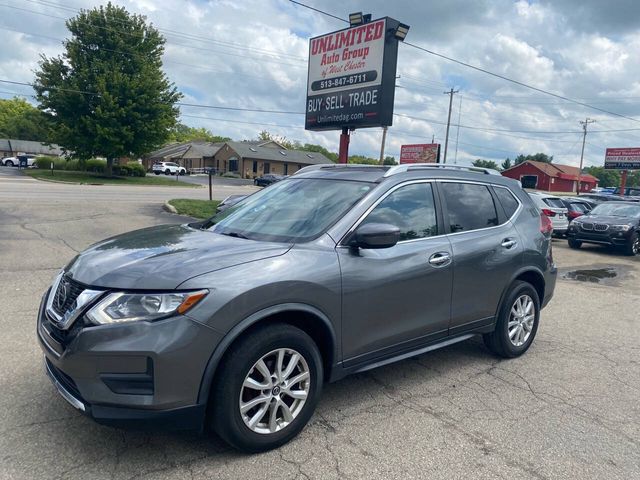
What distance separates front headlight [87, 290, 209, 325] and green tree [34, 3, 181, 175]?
34.9 m

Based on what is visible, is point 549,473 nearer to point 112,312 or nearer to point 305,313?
point 305,313

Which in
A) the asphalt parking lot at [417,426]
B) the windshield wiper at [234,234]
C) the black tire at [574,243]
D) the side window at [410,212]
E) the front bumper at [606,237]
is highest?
the side window at [410,212]

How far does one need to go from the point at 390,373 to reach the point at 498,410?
0.95 meters

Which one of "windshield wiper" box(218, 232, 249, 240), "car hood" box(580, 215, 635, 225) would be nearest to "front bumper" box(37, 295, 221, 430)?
"windshield wiper" box(218, 232, 249, 240)

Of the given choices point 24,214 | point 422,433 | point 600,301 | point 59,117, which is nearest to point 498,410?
point 422,433

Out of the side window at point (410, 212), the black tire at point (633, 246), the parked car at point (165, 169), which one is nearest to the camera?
the side window at point (410, 212)

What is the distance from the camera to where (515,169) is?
266ft

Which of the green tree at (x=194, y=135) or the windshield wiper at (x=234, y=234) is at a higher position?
the green tree at (x=194, y=135)

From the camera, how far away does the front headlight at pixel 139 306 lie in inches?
101

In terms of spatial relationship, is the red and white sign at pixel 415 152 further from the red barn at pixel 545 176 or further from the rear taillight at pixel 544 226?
the red barn at pixel 545 176

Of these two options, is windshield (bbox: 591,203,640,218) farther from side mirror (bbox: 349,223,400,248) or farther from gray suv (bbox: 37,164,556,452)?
side mirror (bbox: 349,223,400,248)

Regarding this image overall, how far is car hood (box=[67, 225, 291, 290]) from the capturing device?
8.80 ft

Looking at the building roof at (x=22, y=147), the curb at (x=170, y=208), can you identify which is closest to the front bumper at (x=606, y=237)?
the curb at (x=170, y=208)

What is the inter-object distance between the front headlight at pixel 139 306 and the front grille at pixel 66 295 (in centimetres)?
23
